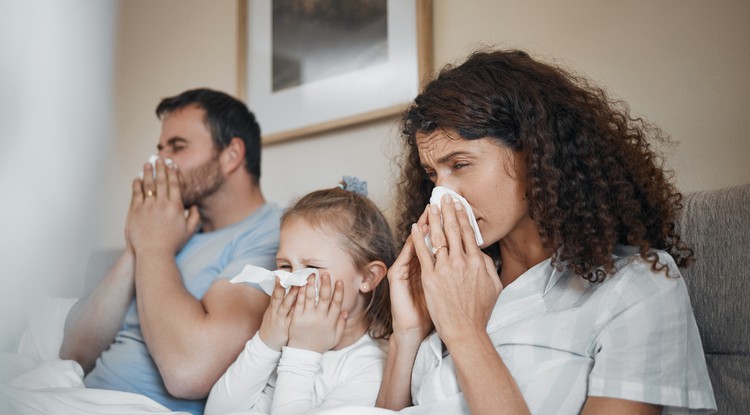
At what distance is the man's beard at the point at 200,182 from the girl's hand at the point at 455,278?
93cm

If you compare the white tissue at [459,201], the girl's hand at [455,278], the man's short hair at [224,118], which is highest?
the man's short hair at [224,118]

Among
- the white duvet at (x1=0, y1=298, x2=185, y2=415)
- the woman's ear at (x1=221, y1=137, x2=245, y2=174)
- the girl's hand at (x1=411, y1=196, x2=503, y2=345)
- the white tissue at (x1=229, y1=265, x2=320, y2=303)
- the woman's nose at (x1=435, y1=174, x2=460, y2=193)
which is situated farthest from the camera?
the woman's ear at (x1=221, y1=137, x2=245, y2=174)

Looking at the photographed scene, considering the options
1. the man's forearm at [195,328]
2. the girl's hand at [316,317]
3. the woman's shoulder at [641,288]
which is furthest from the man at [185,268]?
the woman's shoulder at [641,288]

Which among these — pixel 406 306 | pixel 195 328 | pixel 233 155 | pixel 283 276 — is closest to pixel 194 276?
pixel 195 328

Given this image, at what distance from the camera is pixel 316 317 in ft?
3.77

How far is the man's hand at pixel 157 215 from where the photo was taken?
60.6 inches

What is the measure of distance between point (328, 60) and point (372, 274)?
3.07 ft

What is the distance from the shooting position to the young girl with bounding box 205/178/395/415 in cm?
114

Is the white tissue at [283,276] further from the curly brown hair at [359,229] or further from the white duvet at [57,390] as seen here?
the white duvet at [57,390]

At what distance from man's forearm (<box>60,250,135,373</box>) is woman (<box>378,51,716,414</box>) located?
84 centimetres

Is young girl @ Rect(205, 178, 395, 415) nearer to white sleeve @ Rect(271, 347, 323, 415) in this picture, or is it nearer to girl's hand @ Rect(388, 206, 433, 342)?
white sleeve @ Rect(271, 347, 323, 415)

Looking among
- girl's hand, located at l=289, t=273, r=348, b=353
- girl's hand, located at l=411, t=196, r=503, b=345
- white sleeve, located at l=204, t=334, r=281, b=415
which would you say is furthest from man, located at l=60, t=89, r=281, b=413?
girl's hand, located at l=411, t=196, r=503, b=345

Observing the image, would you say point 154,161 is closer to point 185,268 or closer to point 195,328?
point 185,268

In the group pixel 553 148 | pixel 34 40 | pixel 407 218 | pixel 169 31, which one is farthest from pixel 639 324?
pixel 169 31
